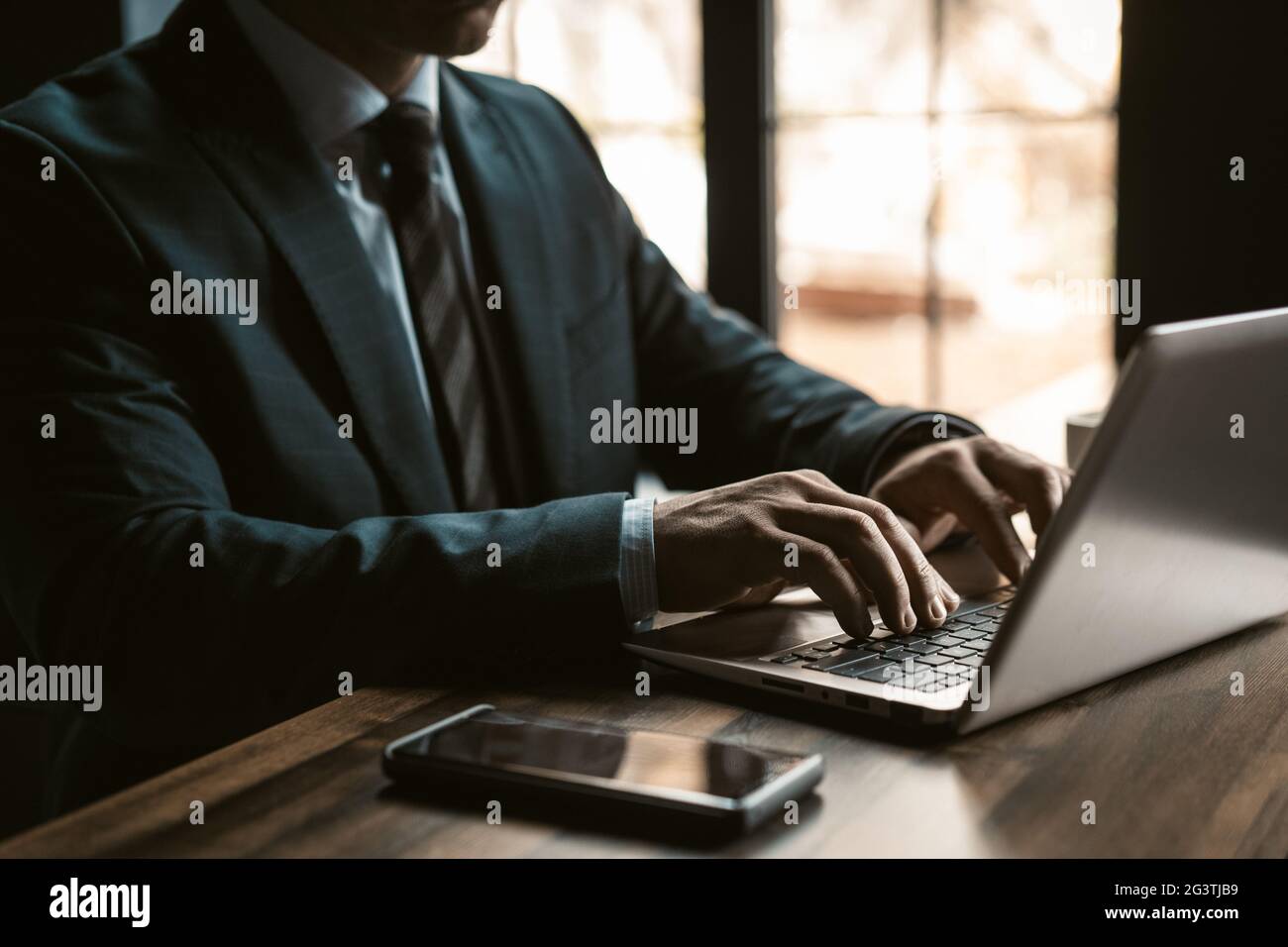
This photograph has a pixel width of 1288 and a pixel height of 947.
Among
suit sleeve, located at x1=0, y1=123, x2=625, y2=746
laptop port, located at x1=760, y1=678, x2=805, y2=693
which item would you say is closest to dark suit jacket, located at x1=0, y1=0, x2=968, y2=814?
suit sleeve, located at x1=0, y1=123, x2=625, y2=746

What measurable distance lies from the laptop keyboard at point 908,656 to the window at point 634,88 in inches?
61.8

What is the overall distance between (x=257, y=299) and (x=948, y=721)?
740mm

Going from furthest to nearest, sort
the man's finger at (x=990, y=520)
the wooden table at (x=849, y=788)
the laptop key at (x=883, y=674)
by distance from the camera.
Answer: the man's finger at (x=990, y=520) < the laptop key at (x=883, y=674) < the wooden table at (x=849, y=788)

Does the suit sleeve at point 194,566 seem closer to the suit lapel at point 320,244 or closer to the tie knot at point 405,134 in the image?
the suit lapel at point 320,244

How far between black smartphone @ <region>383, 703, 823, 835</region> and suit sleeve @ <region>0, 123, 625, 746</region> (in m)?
0.15

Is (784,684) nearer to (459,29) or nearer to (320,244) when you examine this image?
(320,244)

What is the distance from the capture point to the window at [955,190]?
224 cm

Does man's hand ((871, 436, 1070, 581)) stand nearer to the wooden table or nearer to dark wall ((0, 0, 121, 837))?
the wooden table

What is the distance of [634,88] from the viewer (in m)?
2.74

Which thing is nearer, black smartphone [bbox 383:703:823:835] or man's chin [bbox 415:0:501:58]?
black smartphone [bbox 383:703:823:835]

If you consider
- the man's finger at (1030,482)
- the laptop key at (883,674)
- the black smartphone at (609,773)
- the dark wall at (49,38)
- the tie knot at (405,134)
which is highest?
the dark wall at (49,38)

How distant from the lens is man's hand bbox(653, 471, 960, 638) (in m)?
0.82

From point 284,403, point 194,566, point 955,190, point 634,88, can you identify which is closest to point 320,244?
point 284,403

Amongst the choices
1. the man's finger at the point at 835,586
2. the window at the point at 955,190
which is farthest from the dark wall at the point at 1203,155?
the man's finger at the point at 835,586
